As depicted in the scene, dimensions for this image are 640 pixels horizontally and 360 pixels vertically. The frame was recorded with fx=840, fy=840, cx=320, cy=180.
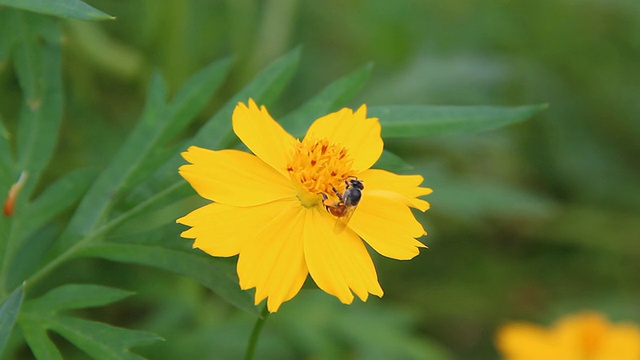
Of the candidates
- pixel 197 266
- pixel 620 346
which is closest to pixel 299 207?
pixel 197 266

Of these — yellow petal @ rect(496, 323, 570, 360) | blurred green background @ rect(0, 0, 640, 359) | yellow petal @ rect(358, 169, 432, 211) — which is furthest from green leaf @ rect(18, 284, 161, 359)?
yellow petal @ rect(496, 323, 570, 360)

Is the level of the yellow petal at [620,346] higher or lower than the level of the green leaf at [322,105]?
higher

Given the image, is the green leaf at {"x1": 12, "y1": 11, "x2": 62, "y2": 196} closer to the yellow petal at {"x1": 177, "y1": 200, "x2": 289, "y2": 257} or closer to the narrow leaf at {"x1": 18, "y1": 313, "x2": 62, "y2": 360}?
the narrow leaf at {"x1": 18, "y1": 313, "x2": 62, "y2": 360}

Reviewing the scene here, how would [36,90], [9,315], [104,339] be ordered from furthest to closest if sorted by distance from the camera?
1. [36,90]
2. [104,339]
3. [9,315]

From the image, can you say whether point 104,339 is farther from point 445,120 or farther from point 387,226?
point 445,120

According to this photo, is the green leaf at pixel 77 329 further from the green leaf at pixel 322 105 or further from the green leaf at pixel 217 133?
the green leaf at pixel 322 105

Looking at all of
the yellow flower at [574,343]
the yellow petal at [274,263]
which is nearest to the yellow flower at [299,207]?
the yellow petal at [274,263]

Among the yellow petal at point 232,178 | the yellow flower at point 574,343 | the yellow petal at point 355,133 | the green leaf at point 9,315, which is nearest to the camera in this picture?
the green leaf at point 9,315
